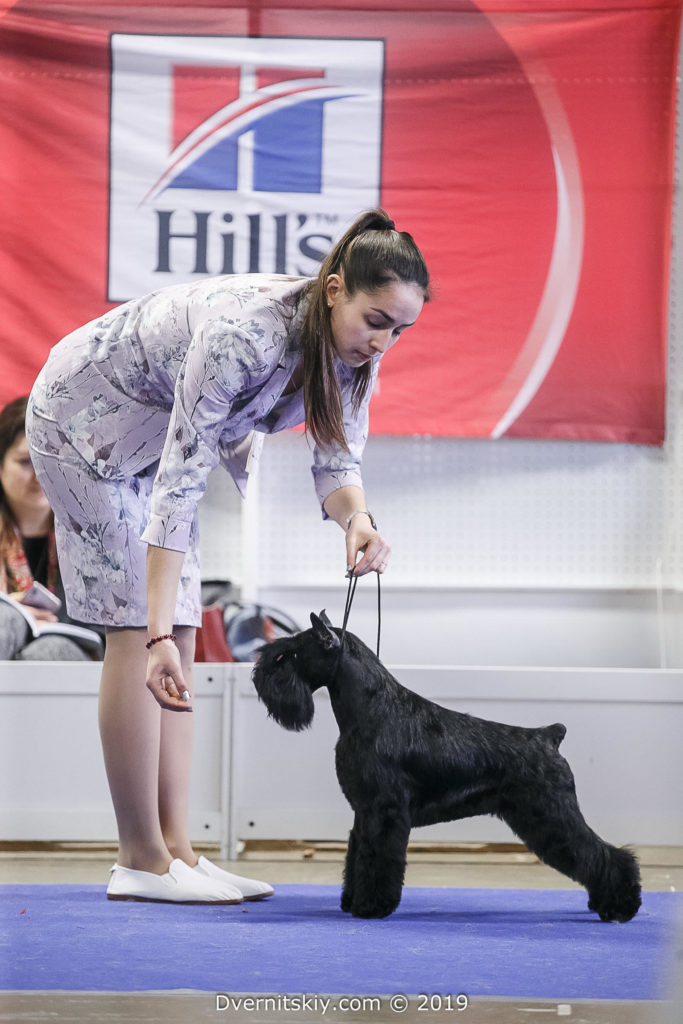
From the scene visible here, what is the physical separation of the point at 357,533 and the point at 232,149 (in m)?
1.75

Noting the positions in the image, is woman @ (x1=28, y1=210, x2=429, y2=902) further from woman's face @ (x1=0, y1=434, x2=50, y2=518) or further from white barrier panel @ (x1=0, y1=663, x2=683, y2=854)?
woman's face @ (x1=0, y1=434, x2=50, y2=518)

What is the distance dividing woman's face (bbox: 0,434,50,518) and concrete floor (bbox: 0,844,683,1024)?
0.82 metres

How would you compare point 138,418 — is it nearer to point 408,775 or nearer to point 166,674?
point 166,674

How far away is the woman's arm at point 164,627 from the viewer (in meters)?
1.11

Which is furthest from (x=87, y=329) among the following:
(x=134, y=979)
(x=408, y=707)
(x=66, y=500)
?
(x=134, y=979)

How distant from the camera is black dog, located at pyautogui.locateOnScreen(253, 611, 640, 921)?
4.50 feet

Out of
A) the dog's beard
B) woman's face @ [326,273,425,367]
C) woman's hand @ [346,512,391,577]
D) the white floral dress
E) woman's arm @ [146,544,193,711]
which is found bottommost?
the dog's beard

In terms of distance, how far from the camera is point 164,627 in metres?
1.14

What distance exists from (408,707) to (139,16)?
6.97 feet

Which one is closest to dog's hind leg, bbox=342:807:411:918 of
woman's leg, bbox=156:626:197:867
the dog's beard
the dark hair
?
the dog's beard

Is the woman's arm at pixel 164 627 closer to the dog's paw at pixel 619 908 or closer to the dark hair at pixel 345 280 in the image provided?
the dark hair at pixel 345 280

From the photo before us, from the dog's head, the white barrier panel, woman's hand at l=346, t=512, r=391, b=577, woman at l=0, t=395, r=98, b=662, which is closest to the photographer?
woman's hand at l=346, t=512, r=391, b=577

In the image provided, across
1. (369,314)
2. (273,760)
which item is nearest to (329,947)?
(369,314)

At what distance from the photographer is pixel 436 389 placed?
278 cm
